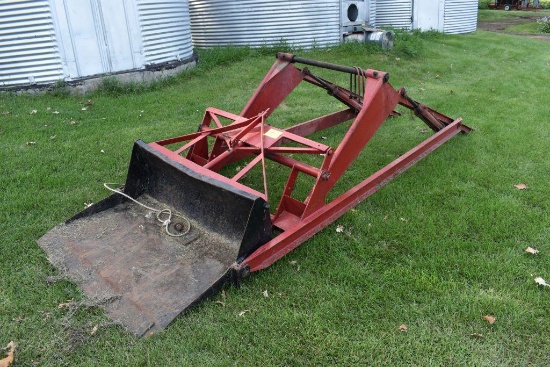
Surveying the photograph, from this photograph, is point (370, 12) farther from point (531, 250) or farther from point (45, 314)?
point (45, 314)

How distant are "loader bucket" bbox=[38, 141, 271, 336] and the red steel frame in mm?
154

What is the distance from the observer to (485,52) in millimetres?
12961

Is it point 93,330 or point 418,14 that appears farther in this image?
point 418,14

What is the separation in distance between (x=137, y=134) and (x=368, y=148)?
3.08m

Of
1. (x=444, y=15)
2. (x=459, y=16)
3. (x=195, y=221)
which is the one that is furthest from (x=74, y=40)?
(x=459, y=16)

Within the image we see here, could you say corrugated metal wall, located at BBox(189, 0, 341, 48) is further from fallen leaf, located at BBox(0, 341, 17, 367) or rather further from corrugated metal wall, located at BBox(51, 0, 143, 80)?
fallen leaf, located at BBox(0, 341, 17, 367)

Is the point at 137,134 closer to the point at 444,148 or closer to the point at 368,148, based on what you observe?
the point at 368,148

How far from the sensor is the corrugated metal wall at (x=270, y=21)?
37.6ft

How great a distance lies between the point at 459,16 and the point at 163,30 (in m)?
11.3

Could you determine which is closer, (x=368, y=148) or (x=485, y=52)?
(x=368, y=148)

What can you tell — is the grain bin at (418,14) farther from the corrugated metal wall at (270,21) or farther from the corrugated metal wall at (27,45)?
the corrugated metal wall at (27,45)

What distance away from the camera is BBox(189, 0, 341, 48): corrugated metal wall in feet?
37.6

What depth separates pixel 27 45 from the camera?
8.05 m

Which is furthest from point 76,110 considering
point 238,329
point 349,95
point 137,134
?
point 238,329
